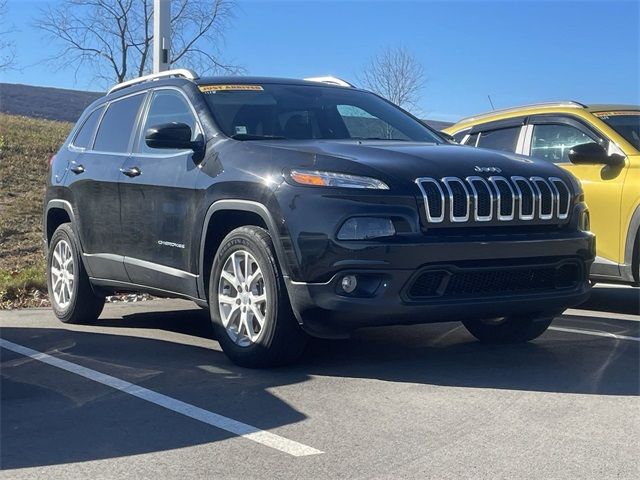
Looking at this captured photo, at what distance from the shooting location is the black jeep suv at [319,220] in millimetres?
4844

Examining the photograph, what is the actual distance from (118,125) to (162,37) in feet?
12.5

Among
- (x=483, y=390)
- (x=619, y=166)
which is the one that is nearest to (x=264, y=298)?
(x=483, y=390)

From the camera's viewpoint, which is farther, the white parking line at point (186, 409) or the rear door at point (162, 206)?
the rear door at point (162, 206)

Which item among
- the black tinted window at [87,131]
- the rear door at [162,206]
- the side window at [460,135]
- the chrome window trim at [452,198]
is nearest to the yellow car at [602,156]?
the side window at [460,135]

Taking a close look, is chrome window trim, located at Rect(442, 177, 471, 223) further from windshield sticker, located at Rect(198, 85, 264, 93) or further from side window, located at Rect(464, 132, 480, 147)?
side window, located at Rect(464, 132, 480, 147)

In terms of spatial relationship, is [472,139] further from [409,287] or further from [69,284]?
[409,287]

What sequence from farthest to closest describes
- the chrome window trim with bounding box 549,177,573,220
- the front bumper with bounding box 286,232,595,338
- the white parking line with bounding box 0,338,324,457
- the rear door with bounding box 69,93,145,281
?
the rear door with bounding box 69,93,145,281 → the chrome window trim with bounding box 549,177,573,220 → the front bumper with bounding box 286,232,595,338 → the white parking line with bounding box 0,338,324,457

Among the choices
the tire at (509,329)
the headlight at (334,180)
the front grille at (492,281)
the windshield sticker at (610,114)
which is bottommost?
the tire at (509,329)

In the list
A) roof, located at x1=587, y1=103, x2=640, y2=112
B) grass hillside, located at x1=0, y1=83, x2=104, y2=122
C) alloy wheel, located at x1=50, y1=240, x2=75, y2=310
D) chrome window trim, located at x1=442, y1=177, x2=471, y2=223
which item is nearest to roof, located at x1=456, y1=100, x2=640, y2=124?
roof, located at x1=587, y1=103, x2=640, y2=112

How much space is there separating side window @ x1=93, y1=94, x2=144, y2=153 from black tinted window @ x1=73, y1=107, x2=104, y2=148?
0.48 ft

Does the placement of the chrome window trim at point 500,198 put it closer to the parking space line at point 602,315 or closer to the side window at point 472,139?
the parking space line at point 602,315

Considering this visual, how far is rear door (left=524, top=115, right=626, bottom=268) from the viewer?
7289 millimetres

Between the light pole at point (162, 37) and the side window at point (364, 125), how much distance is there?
4.60 meters

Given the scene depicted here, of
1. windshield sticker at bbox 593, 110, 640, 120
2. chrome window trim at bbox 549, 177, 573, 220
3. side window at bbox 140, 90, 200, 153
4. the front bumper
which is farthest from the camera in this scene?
windshield sticker at bbox 593, 110, 640, 120
